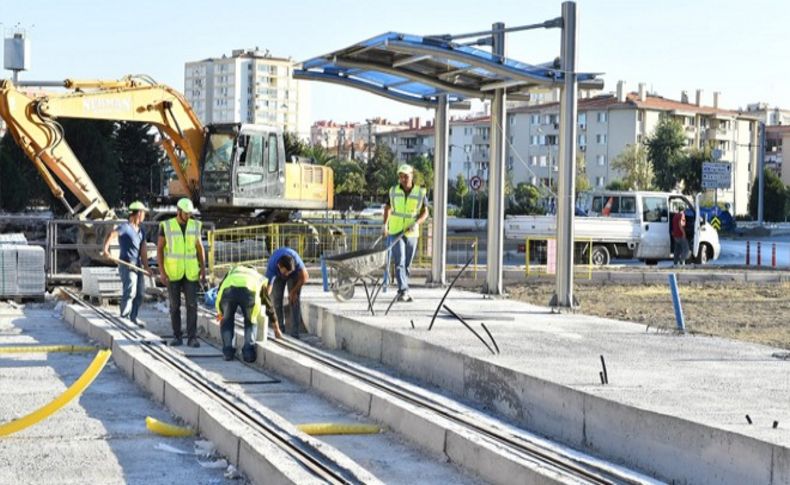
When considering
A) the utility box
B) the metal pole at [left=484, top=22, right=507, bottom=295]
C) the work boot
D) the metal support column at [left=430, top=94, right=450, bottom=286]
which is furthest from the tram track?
the utility box

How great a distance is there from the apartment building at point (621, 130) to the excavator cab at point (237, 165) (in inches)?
3022

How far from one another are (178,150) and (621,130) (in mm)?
88475

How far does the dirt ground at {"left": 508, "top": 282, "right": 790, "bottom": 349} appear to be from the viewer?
15781mm

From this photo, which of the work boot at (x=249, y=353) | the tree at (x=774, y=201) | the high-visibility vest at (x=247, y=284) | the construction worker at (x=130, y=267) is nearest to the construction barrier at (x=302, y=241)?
the construction worker at (x=130, y=267)

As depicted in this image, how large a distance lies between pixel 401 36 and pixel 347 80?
11.3ft

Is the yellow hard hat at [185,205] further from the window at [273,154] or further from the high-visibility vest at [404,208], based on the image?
the window at [273,154]

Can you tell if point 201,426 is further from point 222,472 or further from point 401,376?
point 401,376

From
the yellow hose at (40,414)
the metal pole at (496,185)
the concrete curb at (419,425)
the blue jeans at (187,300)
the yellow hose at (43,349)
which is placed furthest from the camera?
the metal pole at (496,185)

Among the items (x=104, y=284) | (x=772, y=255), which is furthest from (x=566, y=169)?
(x=772, y=255)

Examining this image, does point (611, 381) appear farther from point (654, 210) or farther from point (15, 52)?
point (15, 52)

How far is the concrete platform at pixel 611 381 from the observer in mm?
7410

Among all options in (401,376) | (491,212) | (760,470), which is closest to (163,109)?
(491,212)

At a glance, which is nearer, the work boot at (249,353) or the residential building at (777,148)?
the work boot at (249,353)

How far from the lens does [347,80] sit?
18.7 meters
